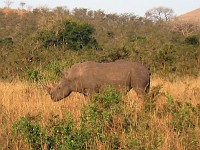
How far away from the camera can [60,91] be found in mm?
9312

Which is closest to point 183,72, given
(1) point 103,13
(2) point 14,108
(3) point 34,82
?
(3) point 34,82

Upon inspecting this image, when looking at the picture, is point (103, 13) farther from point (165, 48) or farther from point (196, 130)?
point (196, 130)

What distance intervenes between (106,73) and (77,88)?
0.76m

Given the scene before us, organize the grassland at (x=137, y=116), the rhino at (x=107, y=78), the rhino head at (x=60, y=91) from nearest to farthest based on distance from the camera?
the grassland at (x=137, y=116), the rhino at (x=107, y=78), the rhino head at (x=60, y=91)

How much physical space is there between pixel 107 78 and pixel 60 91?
114cm

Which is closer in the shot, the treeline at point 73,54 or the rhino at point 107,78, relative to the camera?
the rhino at point 107,78

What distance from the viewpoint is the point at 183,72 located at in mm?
15195

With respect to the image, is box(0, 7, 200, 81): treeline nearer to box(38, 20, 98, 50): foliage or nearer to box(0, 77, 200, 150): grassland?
box(38, 20, 98, 50): foliage

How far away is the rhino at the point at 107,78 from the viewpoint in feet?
29.5

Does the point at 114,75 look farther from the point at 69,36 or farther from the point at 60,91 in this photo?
the point at 69,36

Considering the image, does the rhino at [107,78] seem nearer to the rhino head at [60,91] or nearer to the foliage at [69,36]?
the rhino head at [60,91]

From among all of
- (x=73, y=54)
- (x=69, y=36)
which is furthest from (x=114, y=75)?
(x=69, y=36)

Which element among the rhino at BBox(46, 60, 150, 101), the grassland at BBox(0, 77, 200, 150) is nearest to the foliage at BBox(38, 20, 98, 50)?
the rhino at BBox(46, 60, 150, 101)

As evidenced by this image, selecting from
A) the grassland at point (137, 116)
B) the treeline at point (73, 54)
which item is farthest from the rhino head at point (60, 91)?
the treeline at point (73, 54)
